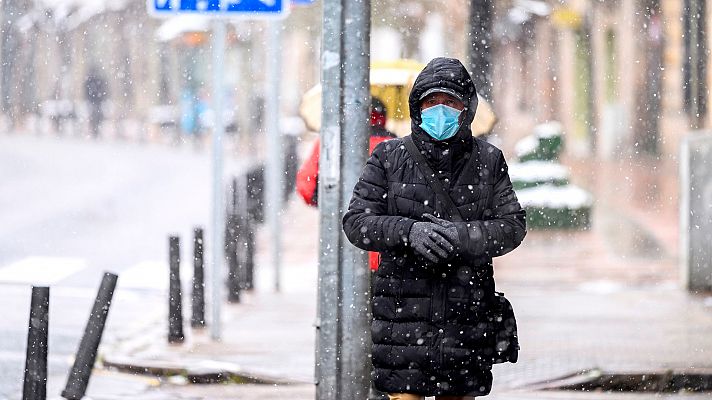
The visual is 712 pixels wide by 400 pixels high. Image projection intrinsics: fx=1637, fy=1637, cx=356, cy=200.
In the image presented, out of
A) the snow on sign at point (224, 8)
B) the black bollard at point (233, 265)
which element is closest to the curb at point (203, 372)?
the snow on sign at point (224, 8)

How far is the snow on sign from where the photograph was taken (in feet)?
33.6

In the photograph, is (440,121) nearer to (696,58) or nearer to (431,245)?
(431,245)

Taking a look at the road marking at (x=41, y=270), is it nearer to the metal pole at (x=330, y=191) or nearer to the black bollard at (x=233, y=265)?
the black bollard at (x=233, y=265)

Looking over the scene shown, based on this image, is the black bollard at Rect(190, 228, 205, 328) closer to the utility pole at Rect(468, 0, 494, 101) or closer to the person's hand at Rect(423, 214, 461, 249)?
the utility pole at Rect(468, 0, 494, 101)

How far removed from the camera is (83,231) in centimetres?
1961

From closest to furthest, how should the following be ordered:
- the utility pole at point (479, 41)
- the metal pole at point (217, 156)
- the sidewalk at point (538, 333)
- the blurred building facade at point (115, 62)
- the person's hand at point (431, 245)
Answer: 1. the person's hand at point (431, 245)
2. the sidewalk at point (538, 333)
3. the metal pole at point (217, 156)
4. the utility pole at point (479, 41)
5. the blurred building facade at point (115, 62)

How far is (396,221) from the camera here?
542 centimetres

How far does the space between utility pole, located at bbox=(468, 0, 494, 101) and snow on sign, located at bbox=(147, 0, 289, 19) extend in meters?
2.47

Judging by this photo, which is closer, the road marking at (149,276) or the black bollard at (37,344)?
the black bollard at (37,344)

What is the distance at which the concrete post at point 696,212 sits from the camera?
12961 mm

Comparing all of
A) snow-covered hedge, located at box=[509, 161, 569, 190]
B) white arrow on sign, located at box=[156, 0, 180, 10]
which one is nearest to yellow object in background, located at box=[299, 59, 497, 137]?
white arrow on sign, located at box=[156, 0, 180, 10]

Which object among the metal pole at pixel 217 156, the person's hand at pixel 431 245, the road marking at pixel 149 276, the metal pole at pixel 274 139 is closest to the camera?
the person's hand at pixel 431 245

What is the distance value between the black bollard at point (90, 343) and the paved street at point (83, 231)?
909 millimetres

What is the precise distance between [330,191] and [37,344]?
150 centimetres
